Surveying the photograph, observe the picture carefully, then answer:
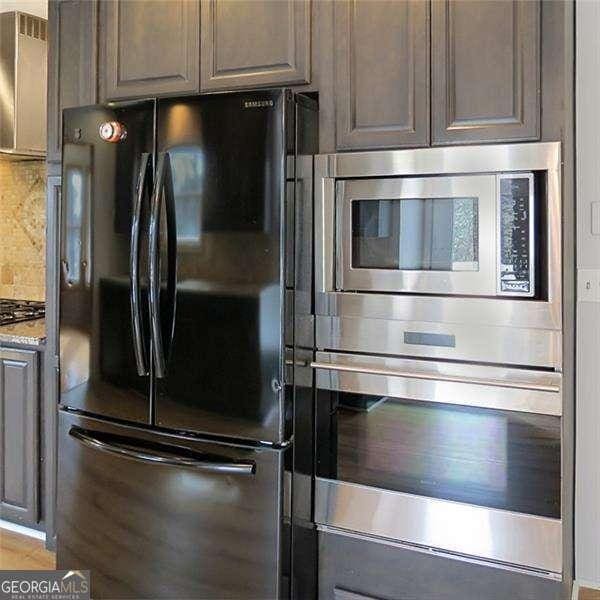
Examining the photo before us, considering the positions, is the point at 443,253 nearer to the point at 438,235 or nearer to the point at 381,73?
the point at 438,235

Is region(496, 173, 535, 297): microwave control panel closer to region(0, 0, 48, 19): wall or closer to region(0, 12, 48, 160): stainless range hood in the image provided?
region(0, 12, 48, 160): stainless range hood

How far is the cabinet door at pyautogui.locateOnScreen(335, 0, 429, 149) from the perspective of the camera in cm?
174

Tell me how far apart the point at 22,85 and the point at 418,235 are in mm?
2215

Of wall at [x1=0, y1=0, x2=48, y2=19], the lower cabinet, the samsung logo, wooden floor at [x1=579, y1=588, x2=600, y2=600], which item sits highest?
wall at [x1=0, y1=0, x2=48, y2=19]

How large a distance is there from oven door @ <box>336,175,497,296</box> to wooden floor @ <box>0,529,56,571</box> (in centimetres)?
164

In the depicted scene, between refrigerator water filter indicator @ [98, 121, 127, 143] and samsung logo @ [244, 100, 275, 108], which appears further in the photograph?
refrigerator water filter indicator @ [98, 121, 127, 143]

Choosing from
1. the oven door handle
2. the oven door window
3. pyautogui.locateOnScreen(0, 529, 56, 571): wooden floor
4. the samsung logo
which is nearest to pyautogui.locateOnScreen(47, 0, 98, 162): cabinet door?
the samsung logo

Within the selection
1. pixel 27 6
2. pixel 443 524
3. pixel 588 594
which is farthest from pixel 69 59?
pixel 588 594

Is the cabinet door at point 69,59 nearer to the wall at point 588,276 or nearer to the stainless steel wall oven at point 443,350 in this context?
the stainless steel wall oven at point 443,350

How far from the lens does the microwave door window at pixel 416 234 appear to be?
1.68 m

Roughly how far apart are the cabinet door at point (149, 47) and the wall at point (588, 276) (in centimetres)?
128

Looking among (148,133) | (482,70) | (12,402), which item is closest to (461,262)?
(482,70)

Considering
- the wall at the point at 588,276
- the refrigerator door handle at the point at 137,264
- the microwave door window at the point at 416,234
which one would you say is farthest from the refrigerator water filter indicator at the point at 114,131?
the wall at the point at 588,276

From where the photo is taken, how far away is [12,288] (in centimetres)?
334
